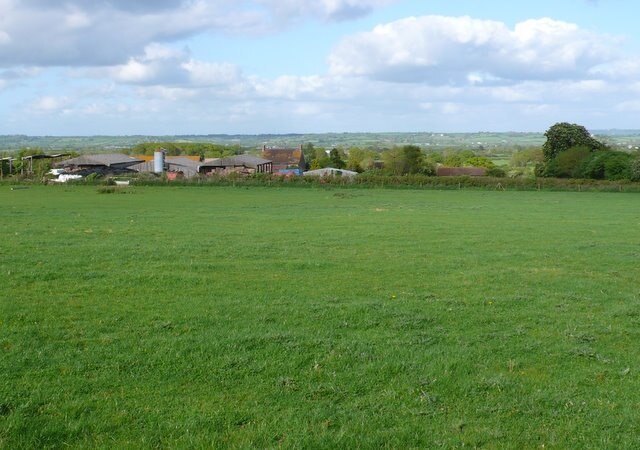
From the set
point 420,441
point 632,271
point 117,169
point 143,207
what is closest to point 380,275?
point 632,271

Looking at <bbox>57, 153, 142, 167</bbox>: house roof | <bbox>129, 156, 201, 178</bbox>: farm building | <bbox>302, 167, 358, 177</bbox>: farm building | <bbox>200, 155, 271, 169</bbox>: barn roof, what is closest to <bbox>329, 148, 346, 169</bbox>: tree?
<bbox>200, 155, 271, 169</bbox>: barn roof

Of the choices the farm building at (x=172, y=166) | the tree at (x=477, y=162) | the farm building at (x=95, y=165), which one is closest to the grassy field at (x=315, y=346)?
the farm building at (x=95, y=165)

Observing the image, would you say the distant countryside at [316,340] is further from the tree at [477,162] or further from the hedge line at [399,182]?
the tree at [477,162]

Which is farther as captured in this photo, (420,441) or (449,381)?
(449,381)

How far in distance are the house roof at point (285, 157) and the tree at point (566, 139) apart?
52.0m

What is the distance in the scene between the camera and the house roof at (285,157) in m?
139

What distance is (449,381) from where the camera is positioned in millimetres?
8258

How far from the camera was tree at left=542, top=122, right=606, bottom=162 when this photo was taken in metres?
106

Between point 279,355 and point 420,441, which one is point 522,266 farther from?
point 420,441

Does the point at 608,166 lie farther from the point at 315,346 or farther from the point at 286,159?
the point at 315,346

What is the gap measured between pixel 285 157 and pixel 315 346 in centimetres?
13394

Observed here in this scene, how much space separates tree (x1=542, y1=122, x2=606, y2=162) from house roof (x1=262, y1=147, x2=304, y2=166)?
5199cm

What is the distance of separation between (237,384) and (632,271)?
12.9 metres

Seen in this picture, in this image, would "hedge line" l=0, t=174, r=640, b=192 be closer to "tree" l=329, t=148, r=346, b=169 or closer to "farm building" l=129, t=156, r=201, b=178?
"farm building" l=129, t=156, r=201, b=178
